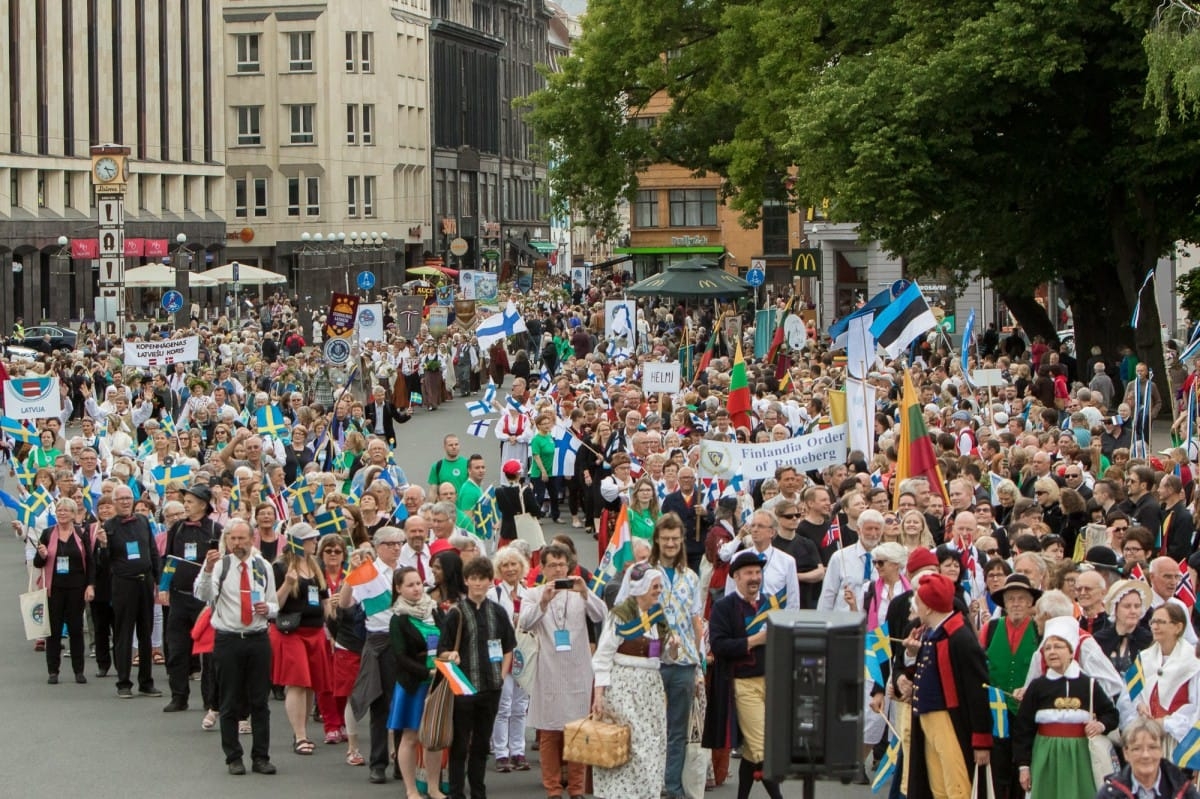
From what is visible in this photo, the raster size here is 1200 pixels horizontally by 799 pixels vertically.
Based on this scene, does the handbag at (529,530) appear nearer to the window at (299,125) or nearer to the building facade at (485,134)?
the window at (299,125)

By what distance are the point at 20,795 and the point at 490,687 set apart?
288 centimetres

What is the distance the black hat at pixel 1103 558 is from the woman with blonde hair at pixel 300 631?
183 inches

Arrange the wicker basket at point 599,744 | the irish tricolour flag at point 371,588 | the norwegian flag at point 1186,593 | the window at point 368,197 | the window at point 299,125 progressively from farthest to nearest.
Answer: the window at point 368,197, the window at point 299,125, the irish tricolour flag at point 371,588, the norwegian flag at point 1186,593, the wicker basket at point 599,744

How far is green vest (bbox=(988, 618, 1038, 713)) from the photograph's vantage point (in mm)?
10305

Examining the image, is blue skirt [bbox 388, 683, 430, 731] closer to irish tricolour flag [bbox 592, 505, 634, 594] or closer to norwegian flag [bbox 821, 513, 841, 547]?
irish tricolour flag [bbox 592, 505, 634, 594]

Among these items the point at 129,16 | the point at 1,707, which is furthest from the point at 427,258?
the point at 1,707

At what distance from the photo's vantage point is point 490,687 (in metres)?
11.5

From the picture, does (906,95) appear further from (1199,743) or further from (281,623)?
(1199,743)

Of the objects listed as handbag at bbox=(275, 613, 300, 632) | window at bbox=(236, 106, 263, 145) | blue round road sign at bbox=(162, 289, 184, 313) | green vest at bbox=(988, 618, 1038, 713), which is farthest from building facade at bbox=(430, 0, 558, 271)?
green vest at bbox=(988, 618, 1038, 713)

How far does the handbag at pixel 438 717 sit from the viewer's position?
11.4 metres

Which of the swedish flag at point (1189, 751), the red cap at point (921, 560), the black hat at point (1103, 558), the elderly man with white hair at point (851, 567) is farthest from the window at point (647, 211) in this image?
the swedish flag at point (1189, 751)

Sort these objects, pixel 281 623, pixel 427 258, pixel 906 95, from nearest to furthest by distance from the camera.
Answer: pixel 281 623, pixel 906 95, pixel 427 258

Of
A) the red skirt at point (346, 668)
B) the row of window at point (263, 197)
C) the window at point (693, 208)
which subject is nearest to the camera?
the red skirt at point (346, 668)

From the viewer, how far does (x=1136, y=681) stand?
10.0 m
